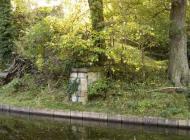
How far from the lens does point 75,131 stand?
13055 millimetres

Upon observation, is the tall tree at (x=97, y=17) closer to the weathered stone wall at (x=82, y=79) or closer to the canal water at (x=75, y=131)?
Answer: the weathered stone wall at (x=82, y=79)

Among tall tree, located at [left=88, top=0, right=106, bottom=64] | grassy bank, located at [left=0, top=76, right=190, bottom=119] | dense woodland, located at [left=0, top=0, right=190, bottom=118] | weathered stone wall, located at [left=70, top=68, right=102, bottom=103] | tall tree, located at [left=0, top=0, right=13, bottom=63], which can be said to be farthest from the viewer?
tall tree, located at [left=0, top=0, right=13, bottom=63]

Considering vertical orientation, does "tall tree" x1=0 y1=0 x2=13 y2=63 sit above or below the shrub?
above

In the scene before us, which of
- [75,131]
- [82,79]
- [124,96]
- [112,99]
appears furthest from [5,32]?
[75,131]

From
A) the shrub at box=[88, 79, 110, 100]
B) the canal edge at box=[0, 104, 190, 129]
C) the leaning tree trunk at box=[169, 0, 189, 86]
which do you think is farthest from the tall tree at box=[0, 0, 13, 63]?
the leaning tree trunk at box=[169, 0, 189, 86]

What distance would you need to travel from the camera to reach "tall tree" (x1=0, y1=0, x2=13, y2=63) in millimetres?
21141

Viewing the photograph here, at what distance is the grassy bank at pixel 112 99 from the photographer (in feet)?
47.7

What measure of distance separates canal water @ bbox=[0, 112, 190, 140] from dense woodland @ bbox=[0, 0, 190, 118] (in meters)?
1.10

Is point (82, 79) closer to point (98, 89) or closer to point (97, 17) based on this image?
point (98, 89)

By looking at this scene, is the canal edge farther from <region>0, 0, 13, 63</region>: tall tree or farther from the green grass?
<region>0, 0, 13, 63</region>: tall tree

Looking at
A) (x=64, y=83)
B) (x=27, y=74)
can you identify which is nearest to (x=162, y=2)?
(x=64, y=83)

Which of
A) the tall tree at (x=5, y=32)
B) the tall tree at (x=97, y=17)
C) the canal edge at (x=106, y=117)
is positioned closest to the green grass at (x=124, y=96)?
the canal edge at (x=106, y=117)

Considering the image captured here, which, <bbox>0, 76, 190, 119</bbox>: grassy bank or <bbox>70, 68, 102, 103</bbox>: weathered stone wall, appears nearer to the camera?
<bbox>0, 76, 190, 119</bbox>: grassy bank

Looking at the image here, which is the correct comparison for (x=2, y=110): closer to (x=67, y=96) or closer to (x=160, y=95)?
(x=67, y=96)
